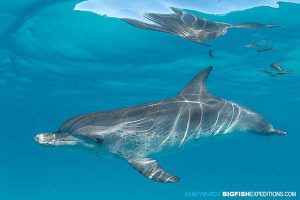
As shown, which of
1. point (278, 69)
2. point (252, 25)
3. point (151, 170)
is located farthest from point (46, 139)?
point (278, 69)

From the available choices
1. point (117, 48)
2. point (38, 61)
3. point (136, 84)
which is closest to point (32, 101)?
point (136, 84)

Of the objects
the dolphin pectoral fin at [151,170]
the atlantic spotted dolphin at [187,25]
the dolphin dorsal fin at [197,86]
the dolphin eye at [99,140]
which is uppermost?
the atlantic spotted dolphin at [187,25]

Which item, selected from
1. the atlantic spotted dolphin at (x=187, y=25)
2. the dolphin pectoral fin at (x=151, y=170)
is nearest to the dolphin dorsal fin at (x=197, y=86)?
the dolphin pectoral fin at (x=151, y=170)

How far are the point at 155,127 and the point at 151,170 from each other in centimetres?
126

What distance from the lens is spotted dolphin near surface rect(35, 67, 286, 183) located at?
29.5ft

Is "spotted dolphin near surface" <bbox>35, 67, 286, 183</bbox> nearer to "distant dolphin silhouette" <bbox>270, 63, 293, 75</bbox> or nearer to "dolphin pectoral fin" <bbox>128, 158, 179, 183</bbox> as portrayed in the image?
"dolphin pectoral fin" <bbox>128, 158, 179, 183</bbox>

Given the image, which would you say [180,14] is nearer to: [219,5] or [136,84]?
[219,5]

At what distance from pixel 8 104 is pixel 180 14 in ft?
116

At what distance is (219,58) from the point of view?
965 inches

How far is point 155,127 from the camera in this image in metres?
9.70

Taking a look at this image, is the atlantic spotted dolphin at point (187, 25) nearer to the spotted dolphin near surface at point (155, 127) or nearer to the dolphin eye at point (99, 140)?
the spotted dolphin near surface at point (155, 127)

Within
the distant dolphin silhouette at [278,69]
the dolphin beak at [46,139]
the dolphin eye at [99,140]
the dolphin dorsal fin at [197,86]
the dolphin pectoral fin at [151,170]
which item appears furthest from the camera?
the distant dolphin silhouette at [278,69]

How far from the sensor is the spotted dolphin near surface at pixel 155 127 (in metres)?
8.99

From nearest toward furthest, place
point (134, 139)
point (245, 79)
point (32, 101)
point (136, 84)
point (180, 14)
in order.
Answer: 1. point (134, 139)
2. point (180, 14)
3. point (245, 79)
4. point (136, 84)
5. point (32, 101)
